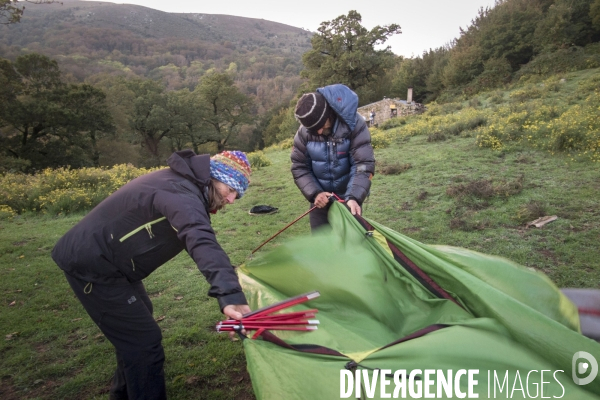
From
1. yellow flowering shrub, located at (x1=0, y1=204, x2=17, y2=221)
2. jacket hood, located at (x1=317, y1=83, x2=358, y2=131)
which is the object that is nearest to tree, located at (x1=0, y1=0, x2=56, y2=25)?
yellow flowering shrub, located at (x1=0, y1=204, x2=17, y2=221)

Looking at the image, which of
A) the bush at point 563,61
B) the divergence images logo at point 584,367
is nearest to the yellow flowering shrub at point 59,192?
the divergence images logo at point 584,367

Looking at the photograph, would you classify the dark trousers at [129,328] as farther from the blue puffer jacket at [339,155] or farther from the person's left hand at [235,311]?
the blue puffer jacket at [339,155]

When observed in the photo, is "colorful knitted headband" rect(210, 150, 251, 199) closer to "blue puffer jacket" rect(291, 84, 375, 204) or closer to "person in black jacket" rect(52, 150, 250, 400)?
"person in black jacket" rect(52, 150, 250, 400)

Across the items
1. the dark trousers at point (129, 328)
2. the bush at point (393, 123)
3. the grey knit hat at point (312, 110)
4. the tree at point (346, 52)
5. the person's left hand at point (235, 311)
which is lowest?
the dark trousers at point (129, 328)

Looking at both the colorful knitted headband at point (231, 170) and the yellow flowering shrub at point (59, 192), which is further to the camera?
the yellow flowering shrub at point (59, 192)

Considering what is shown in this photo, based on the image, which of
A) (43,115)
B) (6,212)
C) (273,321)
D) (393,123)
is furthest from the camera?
(43,115)

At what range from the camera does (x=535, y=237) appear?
5.17m

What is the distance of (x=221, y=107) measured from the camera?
4962cm

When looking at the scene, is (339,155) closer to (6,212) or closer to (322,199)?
(322,199)

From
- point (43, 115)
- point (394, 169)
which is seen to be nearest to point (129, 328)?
point (394, 169)

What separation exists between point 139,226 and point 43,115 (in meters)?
29.1

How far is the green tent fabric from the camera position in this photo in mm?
1635

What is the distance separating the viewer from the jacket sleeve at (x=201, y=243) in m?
1.70

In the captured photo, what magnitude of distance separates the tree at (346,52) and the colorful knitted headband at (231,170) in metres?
34.2
